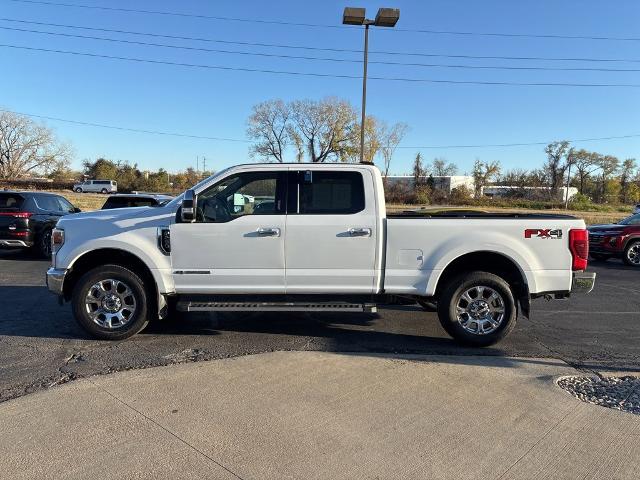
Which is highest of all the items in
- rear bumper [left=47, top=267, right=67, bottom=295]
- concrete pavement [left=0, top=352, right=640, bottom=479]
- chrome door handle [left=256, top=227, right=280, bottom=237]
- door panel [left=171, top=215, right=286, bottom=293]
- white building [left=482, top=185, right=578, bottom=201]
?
white building [left=482, top=185, right=578, bottom=201]

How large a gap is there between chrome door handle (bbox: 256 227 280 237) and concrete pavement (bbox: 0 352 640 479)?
1.41 metres

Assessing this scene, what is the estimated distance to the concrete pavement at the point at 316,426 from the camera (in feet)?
10.1

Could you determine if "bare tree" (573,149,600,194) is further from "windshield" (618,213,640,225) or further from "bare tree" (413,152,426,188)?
"windshield" (618,213,640,225)

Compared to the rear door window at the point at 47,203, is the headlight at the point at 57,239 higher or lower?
lower

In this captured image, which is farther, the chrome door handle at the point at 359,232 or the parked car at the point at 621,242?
the parked car at the point at 621,242

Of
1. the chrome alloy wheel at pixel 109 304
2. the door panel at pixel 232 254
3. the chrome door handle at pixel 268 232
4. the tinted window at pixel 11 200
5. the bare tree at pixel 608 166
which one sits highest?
the bare tree at pixel 608 166

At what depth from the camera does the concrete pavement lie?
3.07 metres

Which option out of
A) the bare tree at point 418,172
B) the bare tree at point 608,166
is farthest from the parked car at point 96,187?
the bare tree at point 608,166

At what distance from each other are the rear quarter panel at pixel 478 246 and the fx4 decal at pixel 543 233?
0.02 m

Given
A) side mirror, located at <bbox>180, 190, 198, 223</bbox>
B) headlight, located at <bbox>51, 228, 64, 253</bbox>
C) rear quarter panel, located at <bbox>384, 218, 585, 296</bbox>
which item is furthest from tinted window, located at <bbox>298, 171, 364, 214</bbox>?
headlight, located at <bbox>51, 228, 64, 253</bbox>

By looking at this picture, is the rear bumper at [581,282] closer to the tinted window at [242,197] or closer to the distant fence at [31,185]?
the tinted window at [242,197]

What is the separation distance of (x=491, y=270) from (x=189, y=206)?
3.47 m

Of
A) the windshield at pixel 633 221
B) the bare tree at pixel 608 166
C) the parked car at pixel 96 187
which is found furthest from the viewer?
the bare tree at pixel 608 166

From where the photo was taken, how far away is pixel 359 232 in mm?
5430
